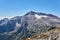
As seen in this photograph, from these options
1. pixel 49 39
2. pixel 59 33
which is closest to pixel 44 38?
pixel 49 39

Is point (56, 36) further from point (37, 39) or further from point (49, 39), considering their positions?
point (37, 39)

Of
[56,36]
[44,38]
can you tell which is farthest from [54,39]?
[44,38]

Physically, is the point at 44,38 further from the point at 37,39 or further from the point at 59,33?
the point at 59,33

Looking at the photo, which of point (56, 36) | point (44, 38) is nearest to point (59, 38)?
point (56, 36)

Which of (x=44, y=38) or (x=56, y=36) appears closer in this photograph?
(x=56, y=36)

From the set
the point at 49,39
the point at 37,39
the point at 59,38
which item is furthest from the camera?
the point at 37,39

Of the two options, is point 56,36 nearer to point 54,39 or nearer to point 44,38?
point 54,39

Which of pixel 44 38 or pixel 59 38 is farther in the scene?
pixel 44 38

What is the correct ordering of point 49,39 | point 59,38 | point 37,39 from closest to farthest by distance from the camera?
point 59,38, point 49,39, point 37,39
